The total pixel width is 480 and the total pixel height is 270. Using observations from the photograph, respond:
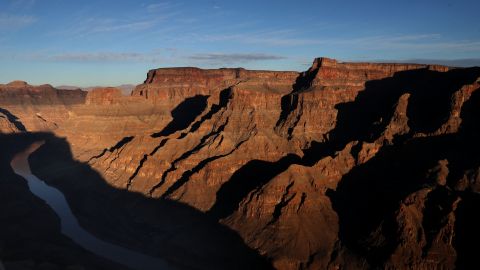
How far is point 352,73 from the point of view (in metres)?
106

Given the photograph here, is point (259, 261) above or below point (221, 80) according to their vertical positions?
below

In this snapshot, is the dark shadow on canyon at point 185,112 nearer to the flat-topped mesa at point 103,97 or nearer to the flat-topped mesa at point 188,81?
the flat-topped mesa at point 188,81

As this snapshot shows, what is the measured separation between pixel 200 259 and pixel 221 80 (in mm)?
83648

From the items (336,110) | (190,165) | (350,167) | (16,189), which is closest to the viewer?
(350,167)

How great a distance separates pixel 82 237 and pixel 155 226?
1134cm

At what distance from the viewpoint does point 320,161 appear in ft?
241

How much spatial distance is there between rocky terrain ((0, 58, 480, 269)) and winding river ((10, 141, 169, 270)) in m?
1.50

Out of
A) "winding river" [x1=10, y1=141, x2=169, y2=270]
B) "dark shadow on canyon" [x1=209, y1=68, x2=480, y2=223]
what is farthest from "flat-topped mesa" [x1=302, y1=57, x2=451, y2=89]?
"winding river" [x1=10, y1=141, x2=169, y2=270]

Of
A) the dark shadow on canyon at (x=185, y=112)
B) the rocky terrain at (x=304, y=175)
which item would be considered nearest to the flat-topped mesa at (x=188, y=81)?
the dark shadow on canyon at (x=185, y=112)

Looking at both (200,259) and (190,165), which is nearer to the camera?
(200,259)

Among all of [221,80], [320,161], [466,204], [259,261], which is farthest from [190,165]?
[221,80]

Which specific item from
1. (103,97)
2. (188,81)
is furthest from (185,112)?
(103,97)

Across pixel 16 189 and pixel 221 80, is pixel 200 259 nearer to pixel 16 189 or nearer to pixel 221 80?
pixel 16 189

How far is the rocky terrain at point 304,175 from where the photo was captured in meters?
58.4
